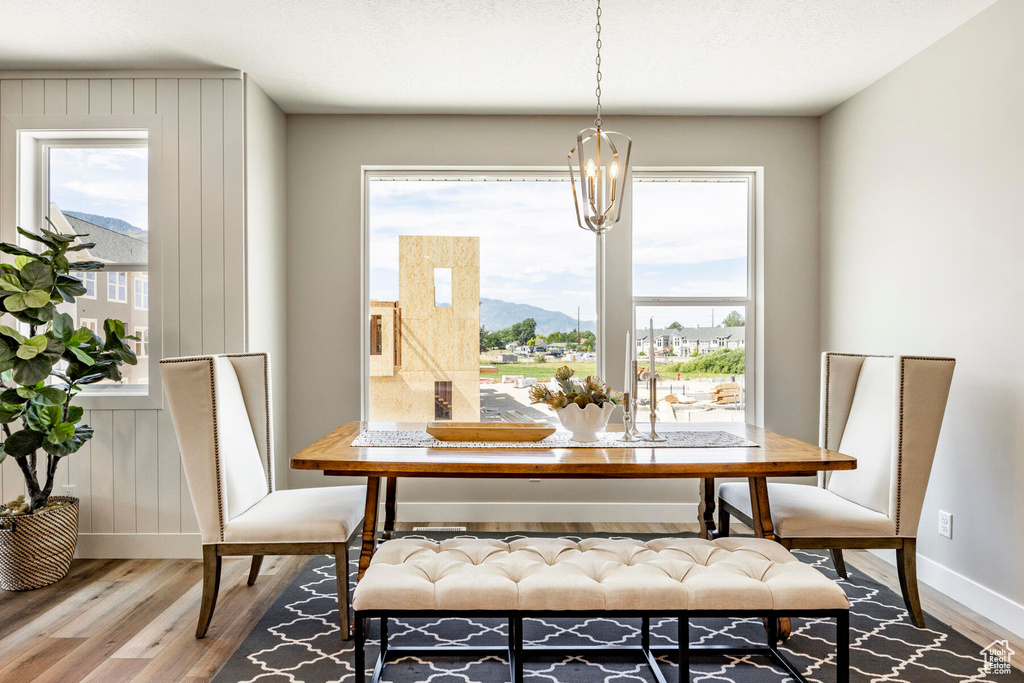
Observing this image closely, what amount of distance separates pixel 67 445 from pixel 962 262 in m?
4.00

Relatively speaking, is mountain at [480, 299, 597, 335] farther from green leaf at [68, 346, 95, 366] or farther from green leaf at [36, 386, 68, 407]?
green leaf at [36, 386, 68, 407]

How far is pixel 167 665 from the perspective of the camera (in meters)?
2.21

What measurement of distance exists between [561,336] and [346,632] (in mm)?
2213

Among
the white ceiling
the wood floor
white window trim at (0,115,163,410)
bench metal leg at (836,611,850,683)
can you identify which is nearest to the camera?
bench metal leg at (836,611,850,683)

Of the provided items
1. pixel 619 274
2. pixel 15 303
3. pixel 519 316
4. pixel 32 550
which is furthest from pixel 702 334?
pixel 32 550

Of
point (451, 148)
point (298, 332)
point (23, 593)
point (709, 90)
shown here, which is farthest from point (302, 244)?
point (709, 90)

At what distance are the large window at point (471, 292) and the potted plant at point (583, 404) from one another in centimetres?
157

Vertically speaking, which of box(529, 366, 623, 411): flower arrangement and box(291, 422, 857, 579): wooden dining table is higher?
box(529, 366, 623, 411): flower arrangement

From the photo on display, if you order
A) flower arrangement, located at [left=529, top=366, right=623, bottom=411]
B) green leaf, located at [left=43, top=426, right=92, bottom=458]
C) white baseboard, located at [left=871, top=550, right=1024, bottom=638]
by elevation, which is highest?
flower arrangement, located at [left=529, top=366, right=623, bottom=411]

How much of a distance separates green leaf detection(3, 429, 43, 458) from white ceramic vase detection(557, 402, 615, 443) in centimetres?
227

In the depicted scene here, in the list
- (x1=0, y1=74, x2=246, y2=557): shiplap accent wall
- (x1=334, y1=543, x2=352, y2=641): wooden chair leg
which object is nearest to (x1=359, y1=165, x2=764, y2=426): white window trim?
(x1=0, y1=74, x2=246, y2=557): shiplap accent wall

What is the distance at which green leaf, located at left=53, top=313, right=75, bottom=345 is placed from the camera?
2879mm

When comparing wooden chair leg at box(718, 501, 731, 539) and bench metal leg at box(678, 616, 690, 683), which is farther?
wooden chair leg at box(718, 501, 731, 539)

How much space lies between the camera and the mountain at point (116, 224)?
3373 mm
